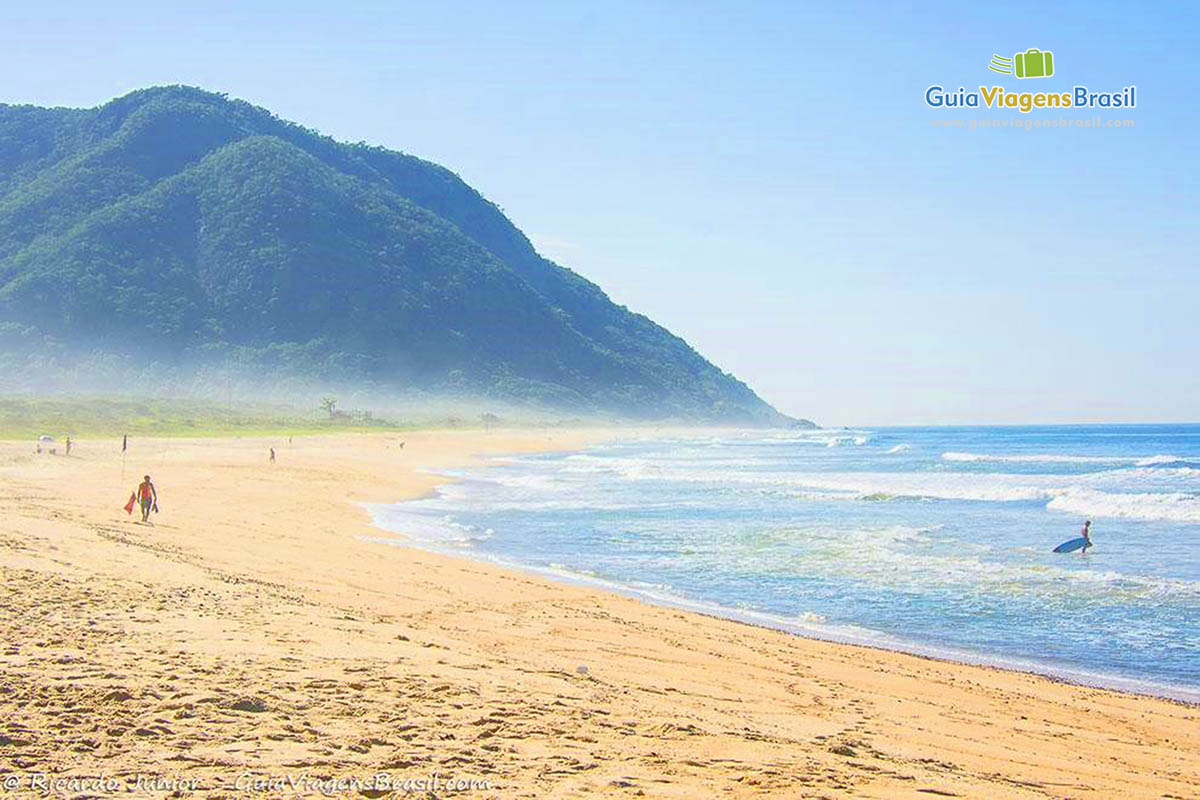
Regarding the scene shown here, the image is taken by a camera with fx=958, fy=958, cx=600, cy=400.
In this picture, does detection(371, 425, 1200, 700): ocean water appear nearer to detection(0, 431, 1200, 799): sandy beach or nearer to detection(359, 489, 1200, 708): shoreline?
detection(359, 489, 1200, 708): shoreline

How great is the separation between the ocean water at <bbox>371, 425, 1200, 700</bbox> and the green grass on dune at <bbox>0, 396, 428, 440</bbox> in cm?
3057

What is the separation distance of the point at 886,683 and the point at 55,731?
27.1 ft

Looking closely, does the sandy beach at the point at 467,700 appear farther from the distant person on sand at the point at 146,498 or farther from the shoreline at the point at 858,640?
→ the distant person on sand at the point at 146,498

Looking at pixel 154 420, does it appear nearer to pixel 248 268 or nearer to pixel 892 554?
pixel 892 554

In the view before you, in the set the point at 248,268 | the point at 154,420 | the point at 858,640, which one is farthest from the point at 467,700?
the point at 248,268

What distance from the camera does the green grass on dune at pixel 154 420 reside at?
59438mm

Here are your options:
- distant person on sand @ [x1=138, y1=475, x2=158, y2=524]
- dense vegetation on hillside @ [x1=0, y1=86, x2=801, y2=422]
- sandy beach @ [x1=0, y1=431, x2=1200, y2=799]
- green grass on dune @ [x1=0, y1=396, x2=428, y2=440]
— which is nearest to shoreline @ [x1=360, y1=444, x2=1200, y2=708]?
sandy beach @ [x1=0, y1=431, x2=1200, y2=799]

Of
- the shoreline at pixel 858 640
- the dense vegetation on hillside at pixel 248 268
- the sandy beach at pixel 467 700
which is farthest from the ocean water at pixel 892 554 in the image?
the dense vegetation on hillside at pixel 248 268

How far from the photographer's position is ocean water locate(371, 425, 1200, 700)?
1396 cm

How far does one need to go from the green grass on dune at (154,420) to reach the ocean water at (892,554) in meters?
30.6

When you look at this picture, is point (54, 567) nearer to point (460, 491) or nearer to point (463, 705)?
point (463, 705)

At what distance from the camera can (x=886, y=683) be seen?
1076 centimetres

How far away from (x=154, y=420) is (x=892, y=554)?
63.1 metres

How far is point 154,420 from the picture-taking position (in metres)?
70.8
